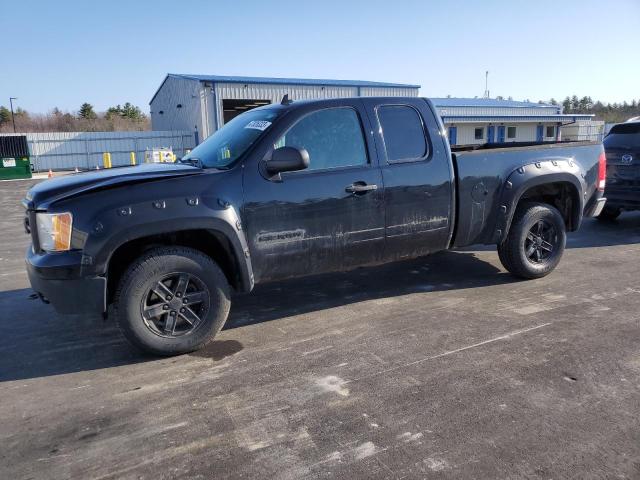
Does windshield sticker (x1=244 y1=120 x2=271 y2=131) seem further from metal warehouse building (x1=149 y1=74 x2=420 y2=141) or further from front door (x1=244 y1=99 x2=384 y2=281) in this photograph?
metal warehouse building (x1=149 y1=74 x2=420 y2=141)

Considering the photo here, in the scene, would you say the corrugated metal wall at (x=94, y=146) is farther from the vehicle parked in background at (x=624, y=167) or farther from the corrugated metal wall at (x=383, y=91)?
the vehicle parked in background at (x=624, y=167)

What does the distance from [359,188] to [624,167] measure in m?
6.26

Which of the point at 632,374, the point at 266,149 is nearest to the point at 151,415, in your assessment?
the point at 266,149

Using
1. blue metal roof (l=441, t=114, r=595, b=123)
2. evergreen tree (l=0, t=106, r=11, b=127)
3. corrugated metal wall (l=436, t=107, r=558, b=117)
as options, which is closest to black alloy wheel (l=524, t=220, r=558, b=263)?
blue metal roof (l=441, t=114, r=595, b=123)

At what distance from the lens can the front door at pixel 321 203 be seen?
3920mm

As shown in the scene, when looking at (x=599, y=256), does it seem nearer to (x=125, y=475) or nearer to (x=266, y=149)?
(x=266, y=149)

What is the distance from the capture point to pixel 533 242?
213 inches

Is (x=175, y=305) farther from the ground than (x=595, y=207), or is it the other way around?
(x=595, y=207)

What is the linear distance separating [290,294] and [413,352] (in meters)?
1.85

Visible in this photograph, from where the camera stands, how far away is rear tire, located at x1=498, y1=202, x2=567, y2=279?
207 inches

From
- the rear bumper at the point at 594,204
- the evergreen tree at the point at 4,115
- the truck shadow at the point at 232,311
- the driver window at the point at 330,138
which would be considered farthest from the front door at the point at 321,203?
the evergreen tree at the point at 4,115

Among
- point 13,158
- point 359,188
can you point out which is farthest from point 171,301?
point 13,158

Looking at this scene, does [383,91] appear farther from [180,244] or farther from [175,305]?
[175,305]

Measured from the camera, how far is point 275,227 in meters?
3.95
